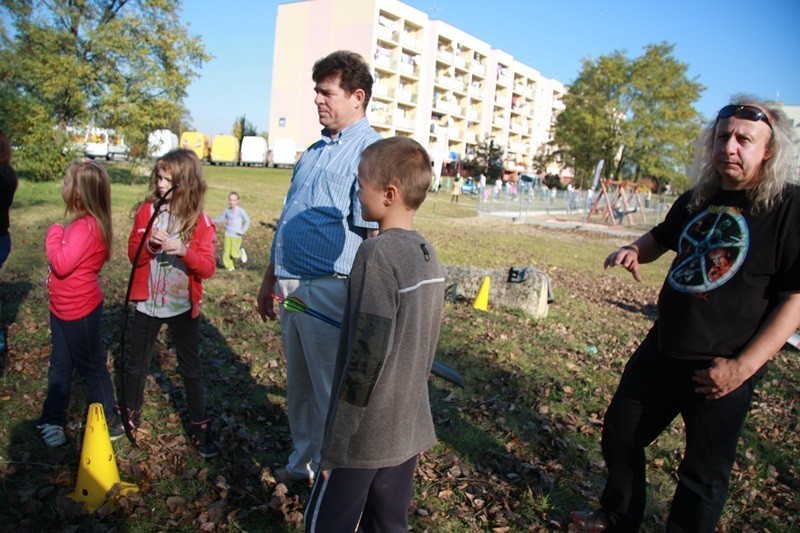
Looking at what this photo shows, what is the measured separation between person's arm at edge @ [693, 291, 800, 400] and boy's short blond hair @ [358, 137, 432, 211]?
4.92 feet

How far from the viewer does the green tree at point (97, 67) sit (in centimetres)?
2300

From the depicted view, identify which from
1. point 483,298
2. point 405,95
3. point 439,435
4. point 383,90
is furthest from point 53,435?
point 405,95

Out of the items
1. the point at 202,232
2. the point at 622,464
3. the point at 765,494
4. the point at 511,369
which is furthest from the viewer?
the point at 511,369

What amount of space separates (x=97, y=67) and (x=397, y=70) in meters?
42.6

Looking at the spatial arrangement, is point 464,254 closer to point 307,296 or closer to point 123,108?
point 307,296

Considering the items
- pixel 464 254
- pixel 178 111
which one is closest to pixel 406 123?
pixel 178 111

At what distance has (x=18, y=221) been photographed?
41.5 feet

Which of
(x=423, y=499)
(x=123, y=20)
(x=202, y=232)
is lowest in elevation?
(x=423, y=499)

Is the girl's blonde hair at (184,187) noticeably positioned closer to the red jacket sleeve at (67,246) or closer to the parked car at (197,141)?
the red jacket sleeve at (67,246)

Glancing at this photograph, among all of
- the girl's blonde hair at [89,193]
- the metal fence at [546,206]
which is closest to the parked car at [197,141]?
the metal fence at [546,206]

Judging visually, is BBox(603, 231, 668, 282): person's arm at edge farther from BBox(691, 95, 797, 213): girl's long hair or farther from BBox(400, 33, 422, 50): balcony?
BBox(400, 33, 422, 50): balcony

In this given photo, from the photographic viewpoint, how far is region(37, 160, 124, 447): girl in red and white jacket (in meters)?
3.50

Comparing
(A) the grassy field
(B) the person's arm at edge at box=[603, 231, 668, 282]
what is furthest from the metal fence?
(B) the person's arm at edge at box=[603, 231, 668, 282]

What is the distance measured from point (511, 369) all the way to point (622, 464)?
3.04 meters
